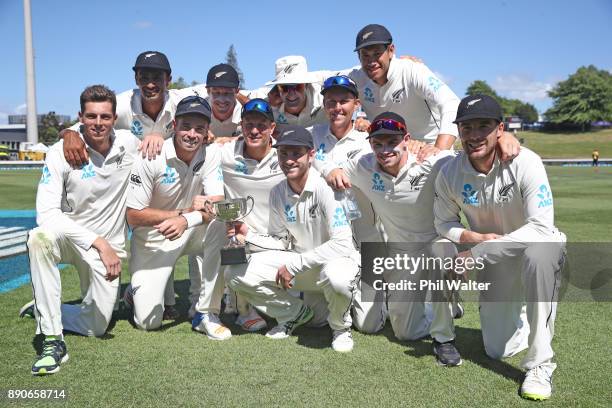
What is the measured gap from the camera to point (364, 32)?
550 centimetres

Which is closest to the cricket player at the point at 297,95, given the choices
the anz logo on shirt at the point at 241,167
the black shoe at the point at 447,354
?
the anz logo on shirt at the point at 241,167

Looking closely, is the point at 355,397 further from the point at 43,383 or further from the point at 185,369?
the point at 43,383

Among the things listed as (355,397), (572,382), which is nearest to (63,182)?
(355,397)

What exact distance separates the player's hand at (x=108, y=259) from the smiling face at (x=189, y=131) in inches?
48.7

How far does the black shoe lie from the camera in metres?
4.07

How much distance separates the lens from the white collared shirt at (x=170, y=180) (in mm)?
5191

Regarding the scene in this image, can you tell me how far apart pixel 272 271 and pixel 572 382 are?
101 inches

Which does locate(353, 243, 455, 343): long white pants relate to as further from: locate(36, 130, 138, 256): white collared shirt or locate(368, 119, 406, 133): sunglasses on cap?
locate(36, 130, 138, 256): white collared shirt

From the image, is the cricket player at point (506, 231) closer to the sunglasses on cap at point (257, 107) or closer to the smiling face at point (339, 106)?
the smiling face at point (339, 106)

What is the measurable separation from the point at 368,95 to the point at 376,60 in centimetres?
49

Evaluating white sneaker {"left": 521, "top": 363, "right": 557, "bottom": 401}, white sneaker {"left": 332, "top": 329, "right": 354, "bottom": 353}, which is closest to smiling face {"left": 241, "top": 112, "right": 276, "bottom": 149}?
white sneaker {"left": 332, "top": 329, "right": 354, "bottom": 353}

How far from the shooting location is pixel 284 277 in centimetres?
468

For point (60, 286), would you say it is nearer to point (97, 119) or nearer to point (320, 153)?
point (97, 119)

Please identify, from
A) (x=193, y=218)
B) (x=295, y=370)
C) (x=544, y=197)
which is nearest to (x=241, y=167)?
(x=193, y=218)
